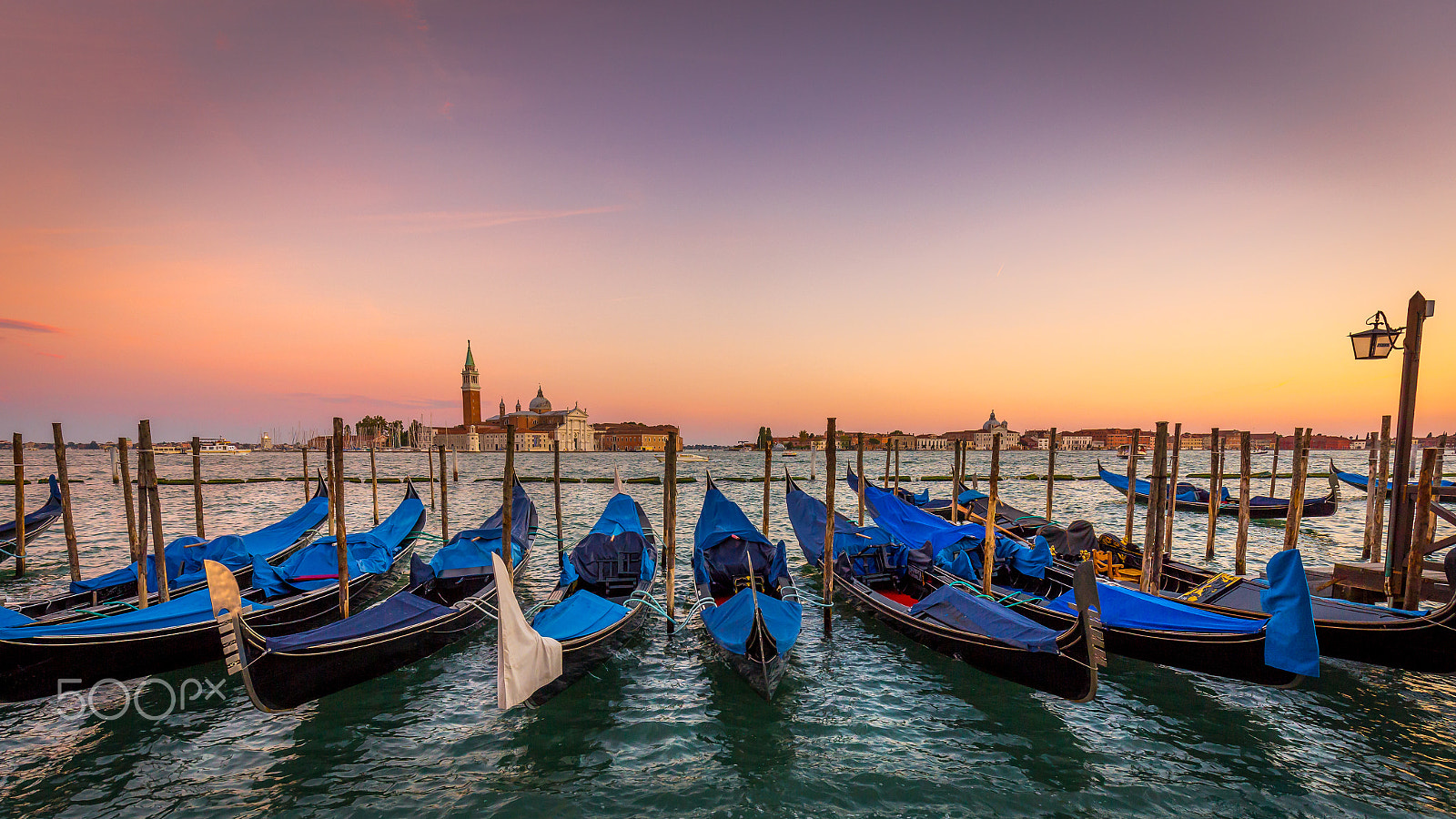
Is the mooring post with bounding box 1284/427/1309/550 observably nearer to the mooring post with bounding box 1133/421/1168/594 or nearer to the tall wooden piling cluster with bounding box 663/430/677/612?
the mooring post with bounding box 1133/421/1168/594

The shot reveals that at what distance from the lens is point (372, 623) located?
5941 mm

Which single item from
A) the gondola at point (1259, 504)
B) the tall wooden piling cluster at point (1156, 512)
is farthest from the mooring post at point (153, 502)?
the gondola at point (1259, 504)

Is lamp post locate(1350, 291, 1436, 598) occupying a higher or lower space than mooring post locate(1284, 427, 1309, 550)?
higher

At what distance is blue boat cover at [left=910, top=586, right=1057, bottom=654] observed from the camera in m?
5.48

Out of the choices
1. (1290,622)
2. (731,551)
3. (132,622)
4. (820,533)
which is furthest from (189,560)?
(1290,622)

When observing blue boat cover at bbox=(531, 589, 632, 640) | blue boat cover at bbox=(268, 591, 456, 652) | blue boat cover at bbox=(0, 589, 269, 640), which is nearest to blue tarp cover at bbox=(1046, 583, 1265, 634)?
blue boat cover at bbox=(531, 589, 632, 640)

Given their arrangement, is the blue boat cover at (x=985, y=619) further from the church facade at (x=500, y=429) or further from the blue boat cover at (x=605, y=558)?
the church facade at (x=500, y=429)

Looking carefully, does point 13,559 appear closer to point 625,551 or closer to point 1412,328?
point 625,551

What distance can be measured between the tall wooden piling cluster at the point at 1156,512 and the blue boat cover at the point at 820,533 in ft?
10.5

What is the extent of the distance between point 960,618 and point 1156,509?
3.22 m

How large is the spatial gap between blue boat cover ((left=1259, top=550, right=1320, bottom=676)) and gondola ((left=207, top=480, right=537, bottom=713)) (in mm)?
7884

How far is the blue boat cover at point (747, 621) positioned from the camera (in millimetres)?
5730

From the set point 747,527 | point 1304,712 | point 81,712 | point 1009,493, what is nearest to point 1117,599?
point 1304,712

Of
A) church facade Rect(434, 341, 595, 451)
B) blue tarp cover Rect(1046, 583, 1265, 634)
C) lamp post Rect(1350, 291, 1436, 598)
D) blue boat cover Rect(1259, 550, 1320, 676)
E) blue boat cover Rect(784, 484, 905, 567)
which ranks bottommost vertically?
church facade Rect(434, 341, 595, 451)
